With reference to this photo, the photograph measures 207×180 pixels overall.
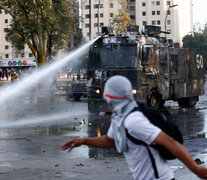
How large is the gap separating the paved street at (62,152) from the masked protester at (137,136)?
398cm

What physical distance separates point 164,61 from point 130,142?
649 inches

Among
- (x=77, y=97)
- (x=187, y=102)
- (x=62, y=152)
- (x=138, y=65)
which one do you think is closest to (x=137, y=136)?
(x=62, y=152)

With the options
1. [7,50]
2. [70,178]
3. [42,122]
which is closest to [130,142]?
[70,178]

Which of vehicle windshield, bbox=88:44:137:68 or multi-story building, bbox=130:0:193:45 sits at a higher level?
multi-story building, bbox=130:0:193:45

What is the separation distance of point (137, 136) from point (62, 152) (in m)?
6.95

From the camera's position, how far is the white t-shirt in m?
3.61

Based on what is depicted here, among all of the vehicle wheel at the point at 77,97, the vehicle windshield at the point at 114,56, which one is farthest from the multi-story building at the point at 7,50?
the vehicle windshield at the point at 114,56

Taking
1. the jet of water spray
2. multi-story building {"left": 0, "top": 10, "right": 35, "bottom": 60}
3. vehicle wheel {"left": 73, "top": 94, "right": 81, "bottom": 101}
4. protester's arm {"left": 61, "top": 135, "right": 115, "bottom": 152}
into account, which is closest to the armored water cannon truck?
the jet of water spray

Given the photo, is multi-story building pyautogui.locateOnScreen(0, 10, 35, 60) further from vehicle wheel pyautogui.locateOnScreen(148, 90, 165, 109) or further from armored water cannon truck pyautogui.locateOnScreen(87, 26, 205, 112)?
vehicle wheel pyautogui.locateOnScreen(148, 90, 165, 109)

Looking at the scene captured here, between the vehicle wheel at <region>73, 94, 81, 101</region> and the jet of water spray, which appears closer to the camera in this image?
the jet of water spray

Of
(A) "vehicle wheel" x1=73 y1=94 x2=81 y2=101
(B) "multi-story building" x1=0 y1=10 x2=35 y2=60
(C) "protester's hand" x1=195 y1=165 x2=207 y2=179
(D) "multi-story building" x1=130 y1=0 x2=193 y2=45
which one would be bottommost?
(A) "vehicle wheel" x1=73 y1=94 x2=81 y2=101

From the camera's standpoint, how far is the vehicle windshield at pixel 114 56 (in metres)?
18.2

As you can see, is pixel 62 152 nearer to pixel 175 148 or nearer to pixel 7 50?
pixel 175 148

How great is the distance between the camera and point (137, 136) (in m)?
3.67
